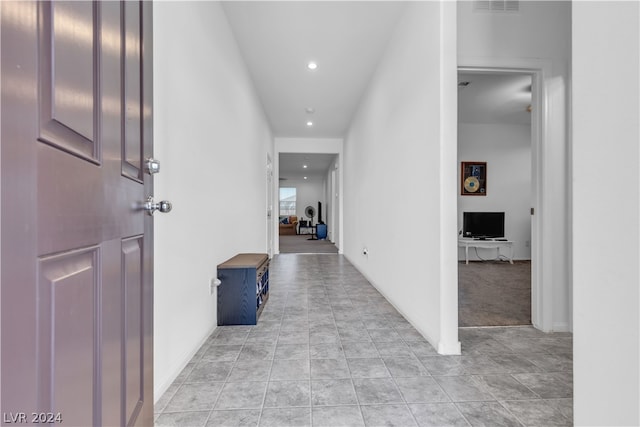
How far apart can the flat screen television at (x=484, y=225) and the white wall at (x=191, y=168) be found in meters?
4.67

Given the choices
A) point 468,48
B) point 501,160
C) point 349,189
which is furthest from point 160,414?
point 501,160

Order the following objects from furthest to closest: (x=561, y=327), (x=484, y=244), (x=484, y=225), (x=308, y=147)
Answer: (x=308, y=147)
(x=484, y=225)
(x=484, y=244)
(x=561, y=327)

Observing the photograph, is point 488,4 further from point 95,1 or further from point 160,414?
point 160,414

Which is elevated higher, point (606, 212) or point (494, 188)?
point (494, 188)

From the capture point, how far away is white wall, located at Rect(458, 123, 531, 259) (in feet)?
19.4

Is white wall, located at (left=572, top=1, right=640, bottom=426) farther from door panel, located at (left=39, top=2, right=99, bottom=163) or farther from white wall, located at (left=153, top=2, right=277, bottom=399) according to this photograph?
white wall, located at (left=153, top=2, right=277, bottom=399)

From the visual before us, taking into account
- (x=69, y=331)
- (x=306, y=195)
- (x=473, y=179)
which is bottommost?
(x=69, y=331)

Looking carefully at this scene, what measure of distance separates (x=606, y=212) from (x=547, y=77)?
7.46ft

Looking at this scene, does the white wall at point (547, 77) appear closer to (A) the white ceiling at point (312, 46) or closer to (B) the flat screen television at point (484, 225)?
(A) the white ceiling at point (312, 46)

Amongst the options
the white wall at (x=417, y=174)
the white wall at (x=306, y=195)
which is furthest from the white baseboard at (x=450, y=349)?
the white wall at (x=306, y=195)

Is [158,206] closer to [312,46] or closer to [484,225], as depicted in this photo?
[312,46]

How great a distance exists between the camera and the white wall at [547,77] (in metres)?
2.31

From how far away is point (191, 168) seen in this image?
184cm

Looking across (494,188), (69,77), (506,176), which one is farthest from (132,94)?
(506,176)
